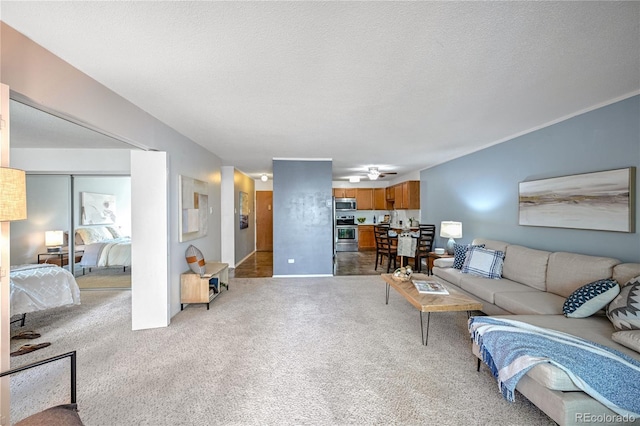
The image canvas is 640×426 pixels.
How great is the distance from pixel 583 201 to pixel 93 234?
24.6ft

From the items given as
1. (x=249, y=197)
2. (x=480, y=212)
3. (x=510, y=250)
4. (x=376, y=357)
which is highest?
(x=249, y=197)

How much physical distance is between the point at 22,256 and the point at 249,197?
497 centimetres

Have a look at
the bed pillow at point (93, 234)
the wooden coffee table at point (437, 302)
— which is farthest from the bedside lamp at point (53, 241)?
the wooden coffee table at point (437, 302)

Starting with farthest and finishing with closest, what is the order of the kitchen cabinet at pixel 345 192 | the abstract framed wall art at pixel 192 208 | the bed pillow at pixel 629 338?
the kitchen cabinet at pixel 345 192, the abstract framed wall art at pixel 192 208, the bed pillow at pixel 629 338

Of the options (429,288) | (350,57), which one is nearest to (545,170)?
(429,288)

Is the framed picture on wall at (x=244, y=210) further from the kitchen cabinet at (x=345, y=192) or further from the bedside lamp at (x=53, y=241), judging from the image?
the bedside lamp at (x=53, y=241)

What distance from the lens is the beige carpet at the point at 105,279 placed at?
4.80 metres

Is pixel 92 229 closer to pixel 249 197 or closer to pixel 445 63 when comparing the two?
pixel 249 197

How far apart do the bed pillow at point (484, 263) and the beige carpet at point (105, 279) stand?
230 inches

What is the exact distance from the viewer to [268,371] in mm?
2291

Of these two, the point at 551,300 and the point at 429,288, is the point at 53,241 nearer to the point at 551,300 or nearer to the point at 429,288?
the point at 429,288

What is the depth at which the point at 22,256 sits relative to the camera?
4.34 meters

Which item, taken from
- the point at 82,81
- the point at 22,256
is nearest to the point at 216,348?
Result: the point at 82,81

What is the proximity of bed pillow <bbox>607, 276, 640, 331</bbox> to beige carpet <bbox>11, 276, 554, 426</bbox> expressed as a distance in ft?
3.03
